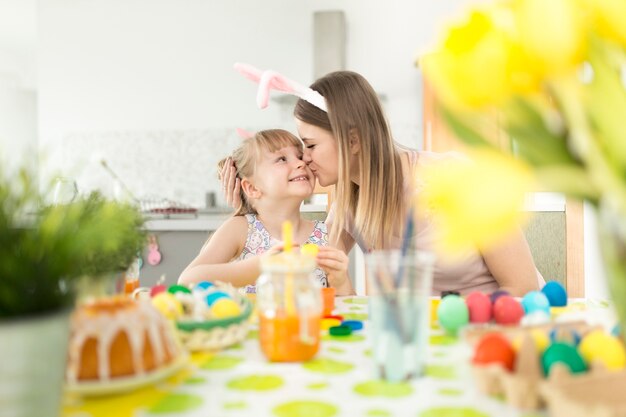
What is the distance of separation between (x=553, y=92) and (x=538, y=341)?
0.28 meters

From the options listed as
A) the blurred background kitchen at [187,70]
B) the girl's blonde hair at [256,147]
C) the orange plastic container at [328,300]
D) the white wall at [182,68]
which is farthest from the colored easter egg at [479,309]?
the white wall at [182,68]

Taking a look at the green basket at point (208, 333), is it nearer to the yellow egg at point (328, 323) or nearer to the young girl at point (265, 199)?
the yellow egg at point (328, 323)

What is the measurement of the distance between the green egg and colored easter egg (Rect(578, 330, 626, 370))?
1 centimetres

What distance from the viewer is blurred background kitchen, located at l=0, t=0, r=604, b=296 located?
13.4 feet

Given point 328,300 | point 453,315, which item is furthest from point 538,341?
point 328,300

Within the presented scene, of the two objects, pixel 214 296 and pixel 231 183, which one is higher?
pixel 231 183

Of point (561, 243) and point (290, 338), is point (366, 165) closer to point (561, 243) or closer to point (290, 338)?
point (561, 243)

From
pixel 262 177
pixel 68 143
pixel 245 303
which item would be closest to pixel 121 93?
pixel 68 143

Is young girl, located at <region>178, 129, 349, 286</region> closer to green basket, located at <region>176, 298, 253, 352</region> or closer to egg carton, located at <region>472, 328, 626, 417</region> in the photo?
green basket, located at <region>176, 298, 253, 352</region>

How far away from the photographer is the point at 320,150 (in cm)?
150

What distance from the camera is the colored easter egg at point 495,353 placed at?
515mm

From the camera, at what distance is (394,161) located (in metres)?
1.49

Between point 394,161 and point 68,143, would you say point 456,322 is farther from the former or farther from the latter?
point 68,143

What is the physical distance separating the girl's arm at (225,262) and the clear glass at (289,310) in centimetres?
52
